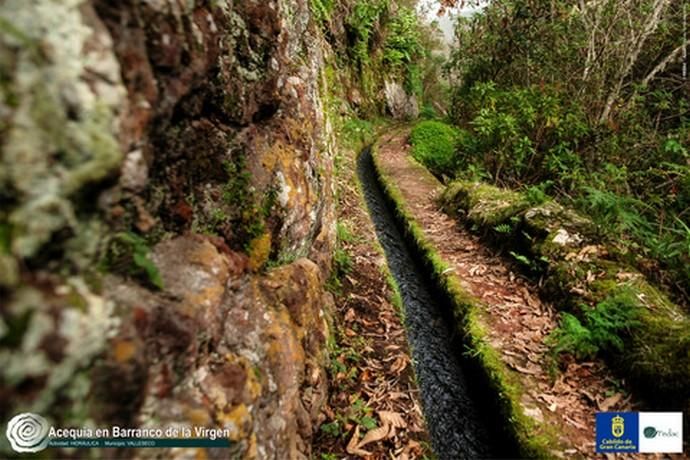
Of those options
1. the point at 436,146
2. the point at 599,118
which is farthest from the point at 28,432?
the point at 436,146

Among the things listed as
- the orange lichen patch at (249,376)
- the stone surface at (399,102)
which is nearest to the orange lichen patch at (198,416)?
the orange lichen patch at (249,376)

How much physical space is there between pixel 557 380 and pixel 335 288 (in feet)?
8.68

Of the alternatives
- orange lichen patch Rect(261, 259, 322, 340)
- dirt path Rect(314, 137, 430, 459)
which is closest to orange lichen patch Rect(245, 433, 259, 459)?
orange lichen patch Rect(261, 259, 322, 340)

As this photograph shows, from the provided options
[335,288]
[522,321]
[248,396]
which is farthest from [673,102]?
[248,396]

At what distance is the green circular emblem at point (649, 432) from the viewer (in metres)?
2.96

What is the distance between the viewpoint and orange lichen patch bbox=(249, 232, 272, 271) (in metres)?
2.90

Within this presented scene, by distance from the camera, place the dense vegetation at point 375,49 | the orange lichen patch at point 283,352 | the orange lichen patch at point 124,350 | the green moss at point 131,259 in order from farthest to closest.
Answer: the dense vegetation at point 375,49, the orange lichen patch at point 283,352, the green moss at point 131,259, the orange lichen patch at point 124,350

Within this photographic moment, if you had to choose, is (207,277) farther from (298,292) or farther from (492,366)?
(492,366)

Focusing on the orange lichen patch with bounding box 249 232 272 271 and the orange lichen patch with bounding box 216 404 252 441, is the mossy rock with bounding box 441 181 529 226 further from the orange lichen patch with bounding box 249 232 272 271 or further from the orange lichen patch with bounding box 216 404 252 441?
the orange lichen patch with bounding box 216 404 252 441

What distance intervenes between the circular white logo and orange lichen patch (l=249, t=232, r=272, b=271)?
1600 mm

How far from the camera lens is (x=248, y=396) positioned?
7.24ft

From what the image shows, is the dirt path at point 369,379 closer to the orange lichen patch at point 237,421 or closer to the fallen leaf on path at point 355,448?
the fallen leaf on path at point 355,448

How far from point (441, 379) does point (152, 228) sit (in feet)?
11.4

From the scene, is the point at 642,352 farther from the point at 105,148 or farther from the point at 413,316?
the point at 105,148
